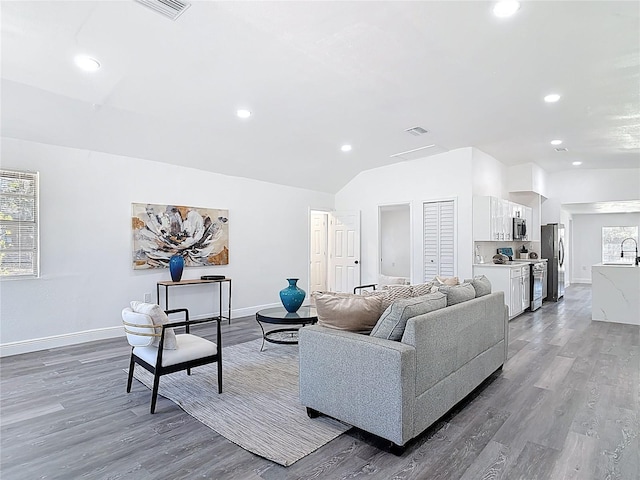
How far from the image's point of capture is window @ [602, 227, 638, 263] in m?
10.6

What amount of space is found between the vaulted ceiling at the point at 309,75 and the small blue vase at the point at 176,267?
59.8 inches

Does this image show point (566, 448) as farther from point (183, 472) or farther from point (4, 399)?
point (4, 399)

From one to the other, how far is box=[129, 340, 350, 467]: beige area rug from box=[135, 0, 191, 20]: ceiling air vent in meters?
2.97

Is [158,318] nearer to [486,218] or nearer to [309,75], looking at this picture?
[309,75]

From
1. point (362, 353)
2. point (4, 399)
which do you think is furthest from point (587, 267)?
point (4, 399)

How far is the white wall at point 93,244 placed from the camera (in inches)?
171

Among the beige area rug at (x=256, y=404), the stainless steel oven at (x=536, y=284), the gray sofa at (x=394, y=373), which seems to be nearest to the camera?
the gray sofa at (x=394, y=373)

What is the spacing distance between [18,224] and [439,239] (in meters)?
6.17

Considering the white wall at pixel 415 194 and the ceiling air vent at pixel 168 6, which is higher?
the ceiling air vent at pixel 168 6

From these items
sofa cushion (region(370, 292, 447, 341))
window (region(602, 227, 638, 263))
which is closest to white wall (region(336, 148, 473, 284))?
sofa cushion (region(370, 292, 447, 341))

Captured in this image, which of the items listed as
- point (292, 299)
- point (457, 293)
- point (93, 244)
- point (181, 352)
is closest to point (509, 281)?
point (457, 293)

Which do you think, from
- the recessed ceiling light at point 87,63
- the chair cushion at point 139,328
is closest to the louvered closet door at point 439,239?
the chair cushion at point 139,328

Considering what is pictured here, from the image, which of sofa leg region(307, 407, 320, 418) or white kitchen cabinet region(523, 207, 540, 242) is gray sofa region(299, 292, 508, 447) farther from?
white kitchen cabinet region(523, 207, 540, 242)

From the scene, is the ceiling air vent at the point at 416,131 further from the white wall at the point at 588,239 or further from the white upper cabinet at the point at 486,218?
the white wall at the point at 588,239
